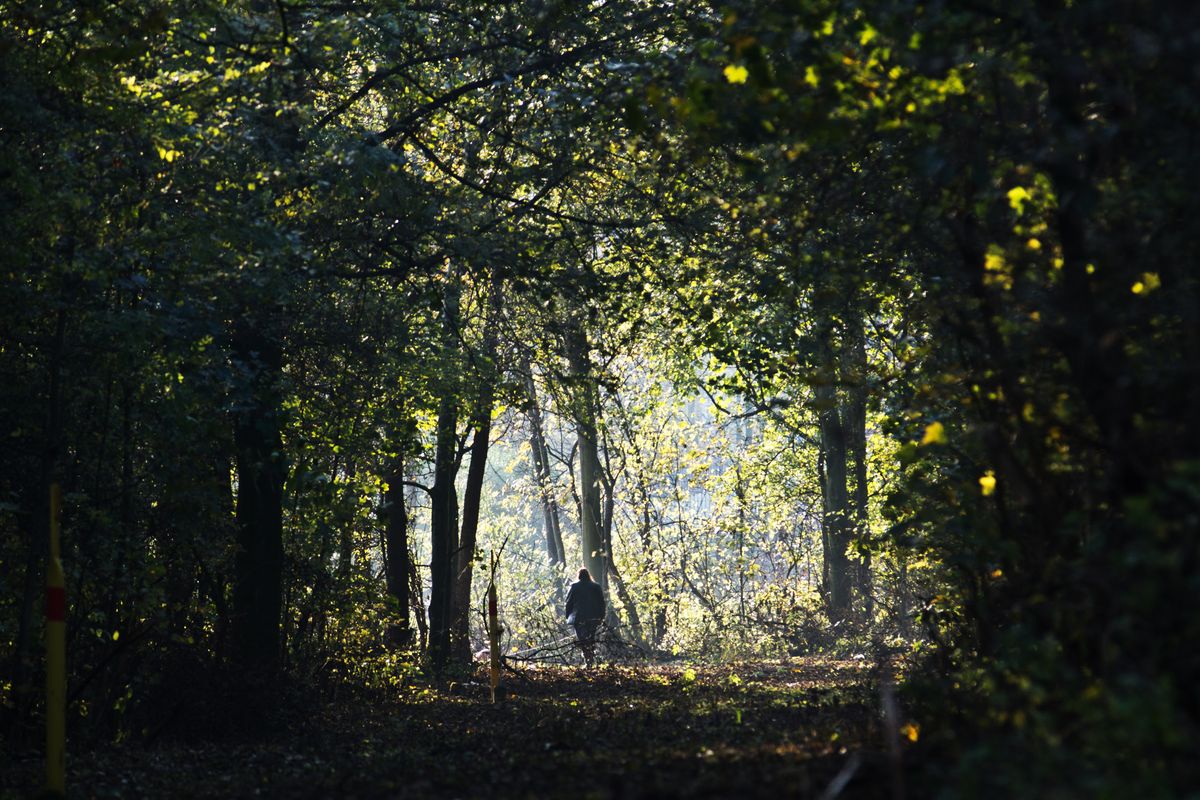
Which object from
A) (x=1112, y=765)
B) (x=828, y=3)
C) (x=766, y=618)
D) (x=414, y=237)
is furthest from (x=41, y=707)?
(x=766, y=618)

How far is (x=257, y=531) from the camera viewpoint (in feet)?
43.8

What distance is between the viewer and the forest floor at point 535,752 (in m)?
5.42

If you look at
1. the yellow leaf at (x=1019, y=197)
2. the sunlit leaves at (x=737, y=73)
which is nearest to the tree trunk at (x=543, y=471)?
the sunlit leaves at (x=737, y=73)

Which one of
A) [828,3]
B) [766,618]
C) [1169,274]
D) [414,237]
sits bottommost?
[766,618]

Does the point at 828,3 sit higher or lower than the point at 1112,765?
higher

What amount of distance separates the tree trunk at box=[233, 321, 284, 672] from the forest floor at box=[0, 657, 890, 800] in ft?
3.24

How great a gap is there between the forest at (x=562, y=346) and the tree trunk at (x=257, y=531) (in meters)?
0.05

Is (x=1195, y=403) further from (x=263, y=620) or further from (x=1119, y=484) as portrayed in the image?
(x=263, y=620)

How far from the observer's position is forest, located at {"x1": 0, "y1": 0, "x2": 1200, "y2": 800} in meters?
4.65

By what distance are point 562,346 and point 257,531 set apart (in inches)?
156

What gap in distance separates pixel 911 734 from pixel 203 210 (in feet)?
22.7

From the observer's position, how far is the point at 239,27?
10969mm

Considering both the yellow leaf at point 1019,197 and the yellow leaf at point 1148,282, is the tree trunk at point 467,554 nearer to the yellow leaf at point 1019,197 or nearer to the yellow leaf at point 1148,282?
the yellow leaf at point 1019,197

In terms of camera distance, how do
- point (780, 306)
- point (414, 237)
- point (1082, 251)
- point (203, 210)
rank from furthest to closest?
point (780, 306) → point (414, 237) → point (203, 210) → point (1082, 251)
